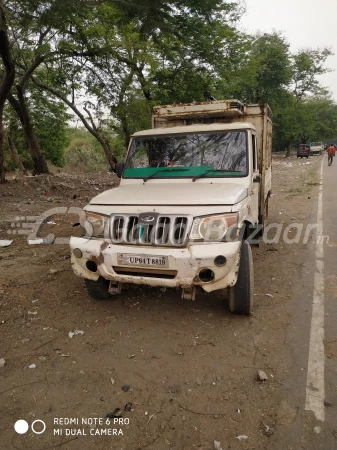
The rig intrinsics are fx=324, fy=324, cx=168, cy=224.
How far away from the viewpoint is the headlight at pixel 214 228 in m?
3.14

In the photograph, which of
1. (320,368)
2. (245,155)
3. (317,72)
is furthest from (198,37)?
(317,72)

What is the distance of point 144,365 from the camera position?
288cm

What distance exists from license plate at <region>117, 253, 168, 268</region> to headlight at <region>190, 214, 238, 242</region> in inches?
14.1

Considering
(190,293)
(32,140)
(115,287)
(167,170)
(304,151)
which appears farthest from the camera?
(304,151)

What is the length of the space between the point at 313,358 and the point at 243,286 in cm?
90

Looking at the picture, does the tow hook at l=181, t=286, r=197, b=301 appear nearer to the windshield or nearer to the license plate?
the license plate

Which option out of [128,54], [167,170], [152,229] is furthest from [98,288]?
[128,54]

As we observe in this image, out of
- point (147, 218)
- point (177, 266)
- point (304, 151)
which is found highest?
point (147, 218)

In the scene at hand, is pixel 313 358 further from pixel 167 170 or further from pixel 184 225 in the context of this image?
pixel 167 170

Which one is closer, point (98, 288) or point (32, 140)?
point (98, 288)

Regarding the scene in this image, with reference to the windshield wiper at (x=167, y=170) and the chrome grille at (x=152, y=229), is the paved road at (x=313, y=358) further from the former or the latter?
the windshield wiper at (x=167, y=170)

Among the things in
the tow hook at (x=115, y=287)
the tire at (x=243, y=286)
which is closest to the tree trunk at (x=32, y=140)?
the tow hook at (x=115, y=287)

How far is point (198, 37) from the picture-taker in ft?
36.4

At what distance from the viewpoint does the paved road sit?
7.11 feet
